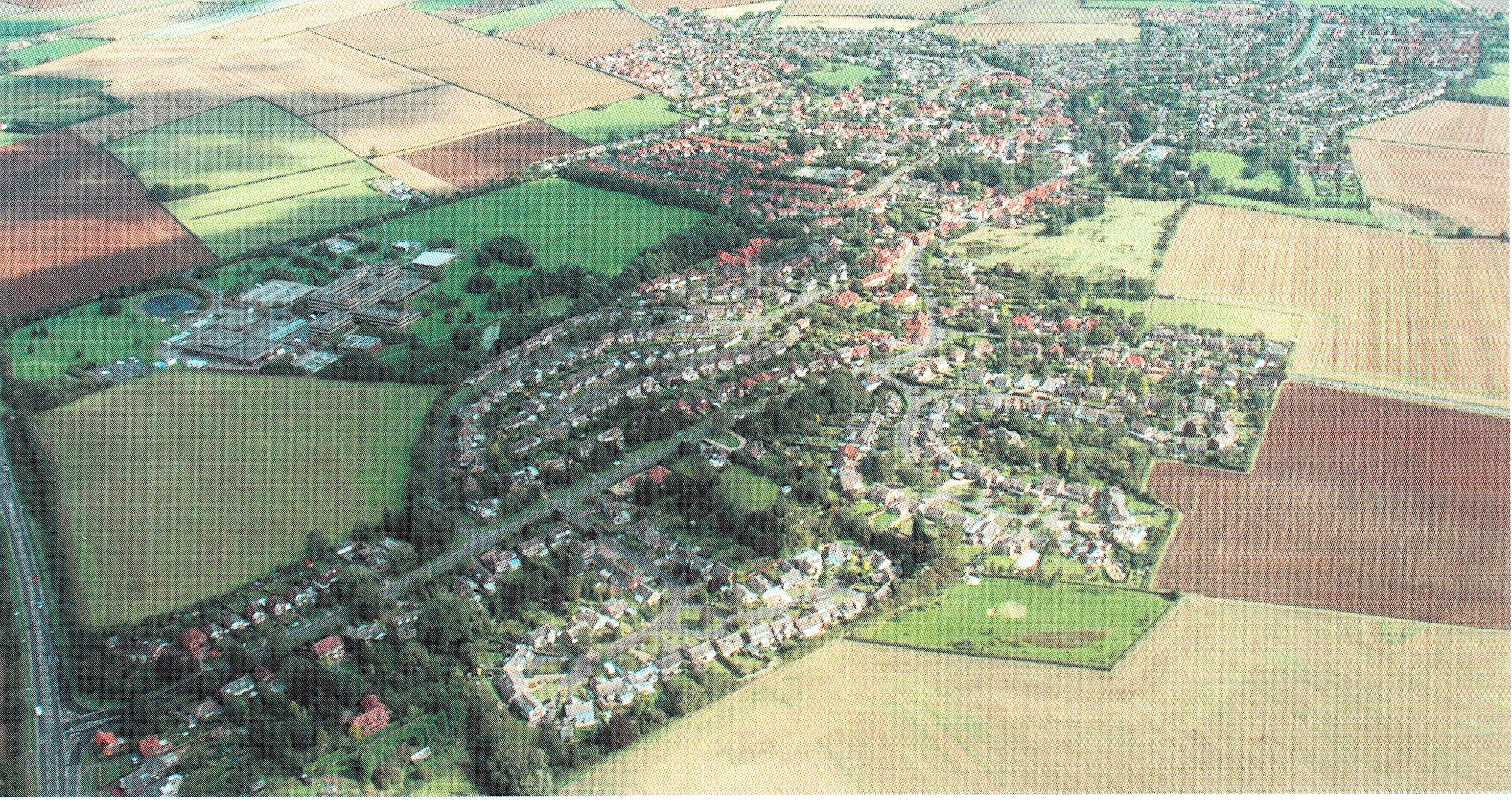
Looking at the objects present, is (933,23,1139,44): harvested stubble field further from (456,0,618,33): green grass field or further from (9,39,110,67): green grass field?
(9,39,110,67): green grass field

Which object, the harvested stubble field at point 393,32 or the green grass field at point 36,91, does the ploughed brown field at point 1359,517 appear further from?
the harvested stubble field at point 393,32

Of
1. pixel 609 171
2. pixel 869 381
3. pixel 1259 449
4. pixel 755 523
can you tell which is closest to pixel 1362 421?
pixel 1259 449

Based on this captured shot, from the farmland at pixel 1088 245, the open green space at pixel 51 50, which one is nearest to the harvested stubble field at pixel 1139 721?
the farmland at pixel 1088 245

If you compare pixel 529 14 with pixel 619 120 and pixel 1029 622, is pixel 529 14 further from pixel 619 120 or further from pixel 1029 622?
pixel 1029 622

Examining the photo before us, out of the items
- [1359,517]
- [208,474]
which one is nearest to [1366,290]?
[1359,517]

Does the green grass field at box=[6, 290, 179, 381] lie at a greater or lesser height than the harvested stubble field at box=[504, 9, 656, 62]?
Answer: lesser

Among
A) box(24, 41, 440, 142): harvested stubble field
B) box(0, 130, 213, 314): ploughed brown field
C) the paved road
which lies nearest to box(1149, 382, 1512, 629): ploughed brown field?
the paved road
